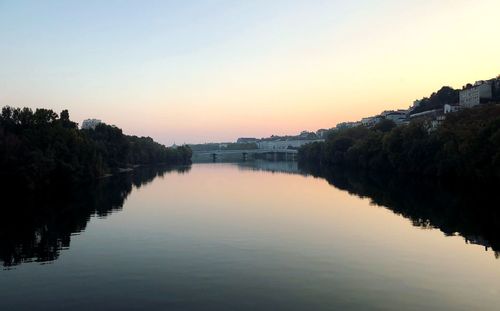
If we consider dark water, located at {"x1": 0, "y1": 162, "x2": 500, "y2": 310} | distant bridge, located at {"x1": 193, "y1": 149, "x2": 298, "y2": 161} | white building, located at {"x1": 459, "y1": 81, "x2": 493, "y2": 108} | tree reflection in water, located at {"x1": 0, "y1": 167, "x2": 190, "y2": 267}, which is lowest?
dark water, located at {"x1": 0, "y1": 162, "x2": 500, "y2": 310}

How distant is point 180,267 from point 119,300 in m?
3.09

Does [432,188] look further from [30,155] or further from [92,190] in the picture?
[30,155]

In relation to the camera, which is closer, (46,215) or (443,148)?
(46,215)

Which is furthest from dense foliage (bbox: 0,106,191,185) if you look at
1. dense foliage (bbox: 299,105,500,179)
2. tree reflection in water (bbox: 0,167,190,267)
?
dense foliage (bbox: 299,105,500,179)

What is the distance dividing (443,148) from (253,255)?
30.7 metres

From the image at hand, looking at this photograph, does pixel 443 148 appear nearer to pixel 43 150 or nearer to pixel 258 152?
pixel 43 150

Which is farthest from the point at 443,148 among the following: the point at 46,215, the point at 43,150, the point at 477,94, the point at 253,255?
the point at 477,94

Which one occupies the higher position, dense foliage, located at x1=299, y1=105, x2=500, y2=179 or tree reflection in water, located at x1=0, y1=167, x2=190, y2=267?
dense foliage, located at x1=299, y1=105, x2=500, y2=179

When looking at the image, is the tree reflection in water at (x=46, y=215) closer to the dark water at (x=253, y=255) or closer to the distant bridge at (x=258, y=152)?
the dark water at (x=253, y=255)

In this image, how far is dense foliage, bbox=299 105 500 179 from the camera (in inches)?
1270

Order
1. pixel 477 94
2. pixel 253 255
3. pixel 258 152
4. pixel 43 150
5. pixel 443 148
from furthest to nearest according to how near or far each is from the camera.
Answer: pixel 258 152 → pixel 477 94 → pixel 443 148 → pixel 43 150 → pixel 253 255

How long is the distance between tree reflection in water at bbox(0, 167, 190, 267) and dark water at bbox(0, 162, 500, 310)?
0.09m

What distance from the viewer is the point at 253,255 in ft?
51.0

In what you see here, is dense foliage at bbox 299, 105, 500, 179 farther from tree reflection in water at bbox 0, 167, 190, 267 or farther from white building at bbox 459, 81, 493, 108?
tree reflection in water at bbox 0, 167, 190, 267
